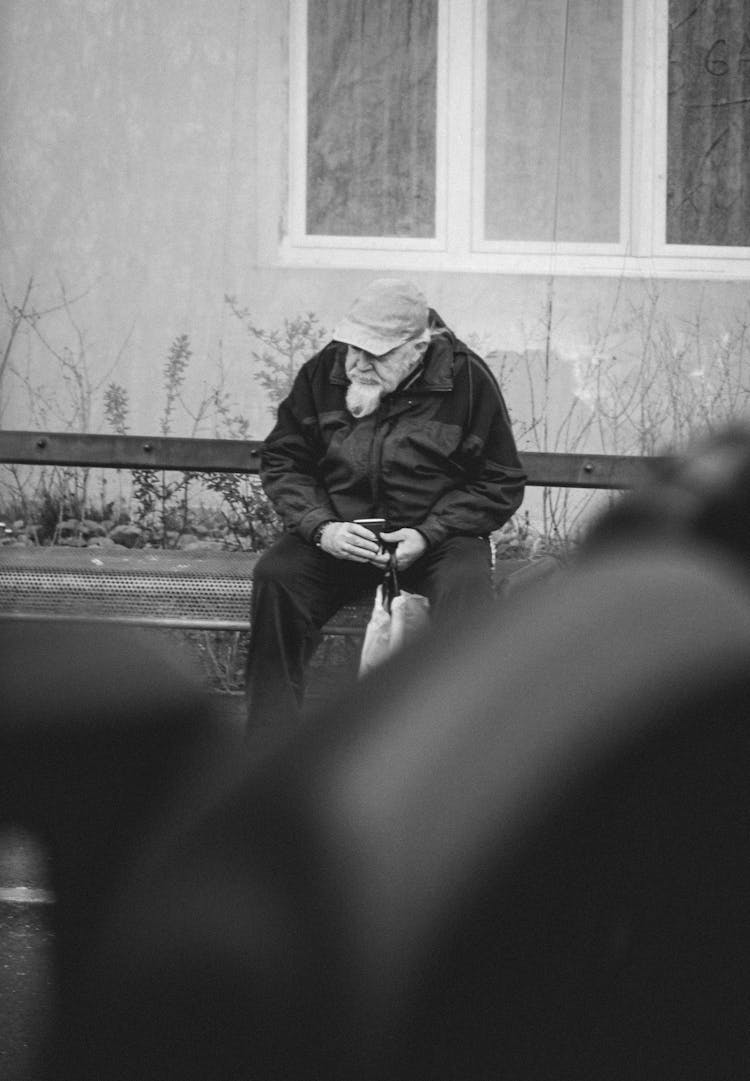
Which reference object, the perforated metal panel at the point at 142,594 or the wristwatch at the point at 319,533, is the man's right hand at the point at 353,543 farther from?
the perforated metal panel at the point at 142,594

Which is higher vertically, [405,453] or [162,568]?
[405,453]

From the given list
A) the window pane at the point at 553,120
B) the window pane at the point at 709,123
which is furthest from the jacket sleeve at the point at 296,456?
the window pane at the point at 709,123

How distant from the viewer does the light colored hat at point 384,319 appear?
4.92 metres

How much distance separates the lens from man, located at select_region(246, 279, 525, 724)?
481cm

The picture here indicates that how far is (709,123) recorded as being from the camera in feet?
26.2

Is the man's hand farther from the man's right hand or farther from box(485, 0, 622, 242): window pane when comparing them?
box(485, 0, 622, 242): window pane

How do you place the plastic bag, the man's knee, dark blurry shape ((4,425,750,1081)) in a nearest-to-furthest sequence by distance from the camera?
dark blurry shape ((4,425,750,1081))
the plastic bag
the man's knee

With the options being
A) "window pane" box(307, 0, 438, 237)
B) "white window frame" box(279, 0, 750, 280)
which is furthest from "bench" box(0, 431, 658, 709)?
"window pane" box(307, 0, 438, 237)

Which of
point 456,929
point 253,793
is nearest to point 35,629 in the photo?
point 253,793

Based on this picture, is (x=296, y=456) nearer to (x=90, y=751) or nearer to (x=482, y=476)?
(x=482, y=476)

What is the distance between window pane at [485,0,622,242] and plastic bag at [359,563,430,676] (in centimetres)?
352

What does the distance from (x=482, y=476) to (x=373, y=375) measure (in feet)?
1.36

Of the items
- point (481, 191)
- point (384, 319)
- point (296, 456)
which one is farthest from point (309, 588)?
point (481, 191)

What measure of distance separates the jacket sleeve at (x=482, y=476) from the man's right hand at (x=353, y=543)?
0.16 m
